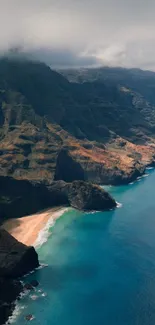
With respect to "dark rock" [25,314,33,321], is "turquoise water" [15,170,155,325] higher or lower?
higher

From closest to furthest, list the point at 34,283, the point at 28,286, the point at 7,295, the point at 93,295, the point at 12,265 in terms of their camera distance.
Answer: the point at 7,295
the point at 93,295
the point at 28,286
the point at 34,283
the point at 12,265

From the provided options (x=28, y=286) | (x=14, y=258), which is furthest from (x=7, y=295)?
(x=14, y=258)

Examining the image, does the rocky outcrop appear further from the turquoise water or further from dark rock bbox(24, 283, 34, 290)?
the turquoise water

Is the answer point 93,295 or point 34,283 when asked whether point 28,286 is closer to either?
point 34,283

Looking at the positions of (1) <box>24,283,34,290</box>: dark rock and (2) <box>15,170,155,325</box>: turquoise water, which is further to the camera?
(1) <box>24,283,34,290</box>: dark rock

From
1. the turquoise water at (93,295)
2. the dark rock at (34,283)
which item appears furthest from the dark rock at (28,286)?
the turquoise water at (93,295)

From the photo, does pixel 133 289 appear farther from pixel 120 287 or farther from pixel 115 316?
pixel 115 316

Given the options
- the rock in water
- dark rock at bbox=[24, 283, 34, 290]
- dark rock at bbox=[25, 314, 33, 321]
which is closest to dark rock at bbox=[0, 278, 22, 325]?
dark rock at bbox=[24, 283, 34, 290]

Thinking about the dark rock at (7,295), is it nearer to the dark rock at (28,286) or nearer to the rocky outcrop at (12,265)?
the rocky outcrop at (12,265)
